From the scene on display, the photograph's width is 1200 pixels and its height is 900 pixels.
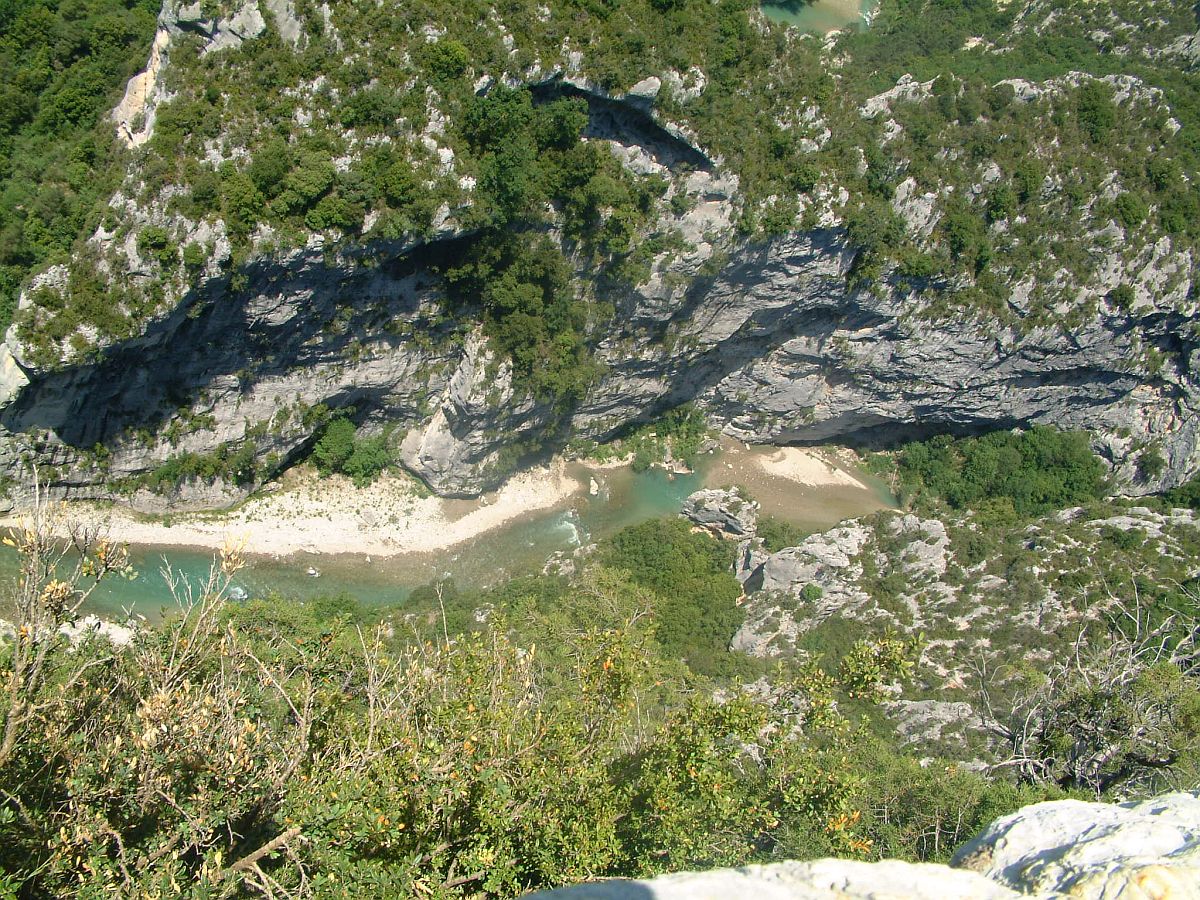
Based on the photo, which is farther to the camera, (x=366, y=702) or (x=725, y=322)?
(x=725, y=322)

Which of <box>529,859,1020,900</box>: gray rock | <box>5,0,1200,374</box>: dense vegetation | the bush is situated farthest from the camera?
A: the bush

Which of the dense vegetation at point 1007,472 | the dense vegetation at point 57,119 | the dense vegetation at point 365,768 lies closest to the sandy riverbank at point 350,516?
the dense vegetation at point 57,119

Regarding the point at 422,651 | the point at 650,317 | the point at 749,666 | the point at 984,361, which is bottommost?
the point at 749,666

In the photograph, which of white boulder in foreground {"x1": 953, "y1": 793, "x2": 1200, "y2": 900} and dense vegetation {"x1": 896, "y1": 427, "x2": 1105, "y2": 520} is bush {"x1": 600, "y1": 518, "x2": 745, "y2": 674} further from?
white boulder in foreground {"x1": 953, "y1": 793, "x2": 1200, "y2": 900}

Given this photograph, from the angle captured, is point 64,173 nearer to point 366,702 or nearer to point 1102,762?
point 366,702

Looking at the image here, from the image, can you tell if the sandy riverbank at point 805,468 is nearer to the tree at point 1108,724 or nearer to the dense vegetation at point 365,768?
the tree at point 1108,724

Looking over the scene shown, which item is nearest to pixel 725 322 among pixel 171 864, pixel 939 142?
pixel 939 142

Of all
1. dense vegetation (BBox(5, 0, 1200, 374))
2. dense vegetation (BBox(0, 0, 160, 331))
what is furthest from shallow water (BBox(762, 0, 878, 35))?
dense vegetation (BBox(0, 0, 160, 331))
